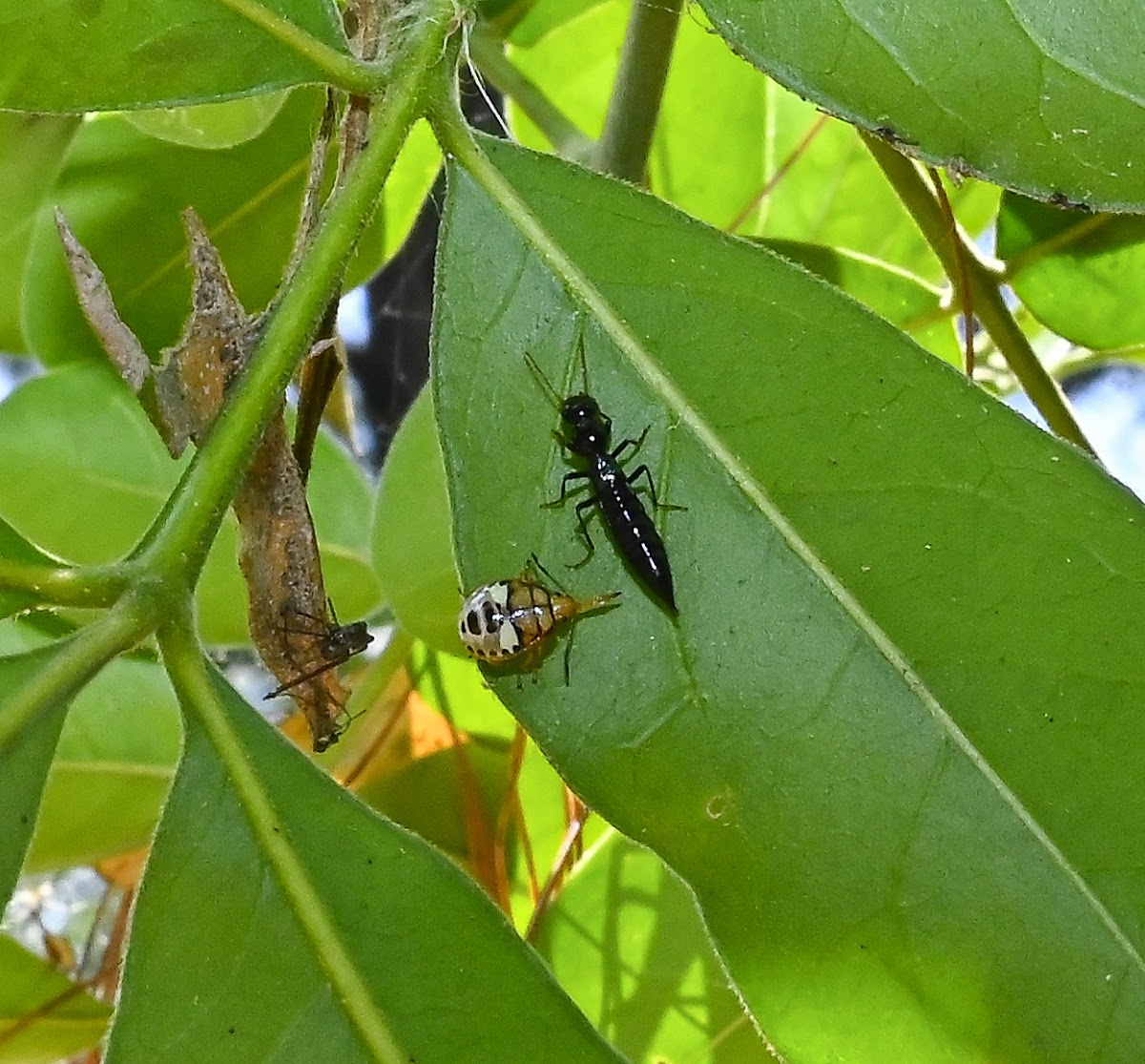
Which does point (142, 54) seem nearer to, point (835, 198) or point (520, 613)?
point (520, 613)

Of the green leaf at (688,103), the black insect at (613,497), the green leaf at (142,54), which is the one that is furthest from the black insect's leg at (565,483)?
the green leaf at (688,103)

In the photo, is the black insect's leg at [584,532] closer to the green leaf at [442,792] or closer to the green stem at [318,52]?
the green stem at [318,52]

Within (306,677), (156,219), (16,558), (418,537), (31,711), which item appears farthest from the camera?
(156,219)

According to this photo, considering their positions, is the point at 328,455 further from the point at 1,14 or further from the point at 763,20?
the point at 763,20

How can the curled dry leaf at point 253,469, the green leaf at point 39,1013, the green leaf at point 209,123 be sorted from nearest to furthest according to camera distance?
the curled dry leaf at point 253,469, the green leaf at point 209,123, the green leaf at point 39,1013

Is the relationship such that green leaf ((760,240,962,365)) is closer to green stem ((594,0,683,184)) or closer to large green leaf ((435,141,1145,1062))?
green stem ((594,0,683,184))

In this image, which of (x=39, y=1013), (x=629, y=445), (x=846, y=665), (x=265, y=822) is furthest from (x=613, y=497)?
(x=39, y=1013)

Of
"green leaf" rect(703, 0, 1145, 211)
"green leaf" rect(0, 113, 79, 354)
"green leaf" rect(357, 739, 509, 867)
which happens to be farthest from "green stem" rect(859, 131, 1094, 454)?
"green leaf" rect(0, 113, 79, 354)
